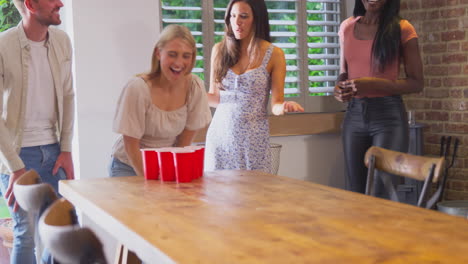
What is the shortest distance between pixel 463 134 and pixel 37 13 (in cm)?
300

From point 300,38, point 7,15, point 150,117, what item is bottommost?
point 150,117

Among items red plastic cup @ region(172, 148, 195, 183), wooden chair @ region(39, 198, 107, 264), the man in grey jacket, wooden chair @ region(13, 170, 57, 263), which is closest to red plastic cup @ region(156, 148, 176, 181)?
red plastic cup @ region(172, 148, 195, 183)

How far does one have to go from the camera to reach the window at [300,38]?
4.45 metres

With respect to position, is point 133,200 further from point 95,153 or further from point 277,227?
point 95,153

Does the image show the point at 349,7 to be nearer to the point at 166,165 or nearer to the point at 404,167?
the point at 404,167

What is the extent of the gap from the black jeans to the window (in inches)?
54.7

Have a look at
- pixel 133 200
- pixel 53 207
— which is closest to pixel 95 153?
pixel 133 200

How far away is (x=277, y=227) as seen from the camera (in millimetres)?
1623

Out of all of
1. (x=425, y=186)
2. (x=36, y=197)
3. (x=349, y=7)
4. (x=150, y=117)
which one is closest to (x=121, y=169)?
(x=150, y=117)

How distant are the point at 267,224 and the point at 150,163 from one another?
957mm

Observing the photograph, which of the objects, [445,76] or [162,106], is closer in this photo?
[162,106]

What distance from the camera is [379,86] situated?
3299mm

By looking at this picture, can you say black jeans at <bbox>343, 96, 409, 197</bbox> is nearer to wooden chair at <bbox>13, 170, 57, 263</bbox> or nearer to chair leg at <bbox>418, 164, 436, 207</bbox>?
chair leg at <bbox>418, 164, 436, 207</bbox>

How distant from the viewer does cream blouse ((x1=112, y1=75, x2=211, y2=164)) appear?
270cm
